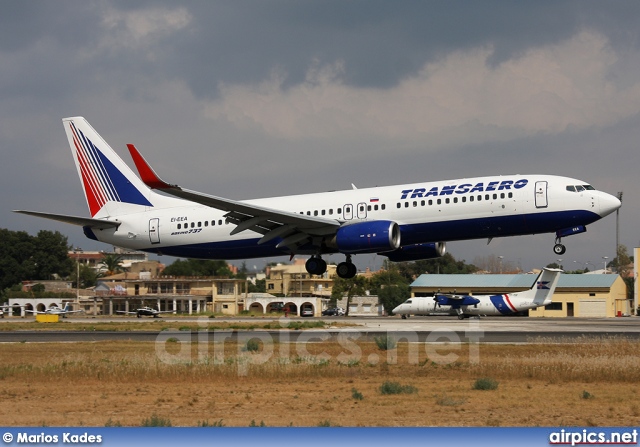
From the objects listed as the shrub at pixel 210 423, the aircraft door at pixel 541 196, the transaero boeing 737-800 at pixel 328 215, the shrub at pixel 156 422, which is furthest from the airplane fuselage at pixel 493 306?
the shrub at pixel 156 422

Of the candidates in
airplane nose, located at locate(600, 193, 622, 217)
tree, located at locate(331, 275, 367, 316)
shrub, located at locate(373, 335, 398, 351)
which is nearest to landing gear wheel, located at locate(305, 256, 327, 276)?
shrub, located at locate(373, 335, 398, 351)

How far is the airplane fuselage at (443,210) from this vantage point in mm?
41969

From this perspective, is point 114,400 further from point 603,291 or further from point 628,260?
point 628,260

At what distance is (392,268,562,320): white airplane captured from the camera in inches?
2840

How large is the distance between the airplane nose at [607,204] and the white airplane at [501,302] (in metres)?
28.2

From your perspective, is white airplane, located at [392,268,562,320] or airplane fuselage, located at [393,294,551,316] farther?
airplane fuselage, located at [393,294,551,316]

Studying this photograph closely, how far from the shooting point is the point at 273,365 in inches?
1115

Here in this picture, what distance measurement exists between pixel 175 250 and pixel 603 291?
71.3 m

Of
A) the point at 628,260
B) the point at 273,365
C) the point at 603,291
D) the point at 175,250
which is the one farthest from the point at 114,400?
the point at 628,260

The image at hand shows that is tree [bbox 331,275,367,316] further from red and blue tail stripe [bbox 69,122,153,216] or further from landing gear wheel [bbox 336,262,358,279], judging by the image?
landing gear wheel [bbox 336,262,358,279]

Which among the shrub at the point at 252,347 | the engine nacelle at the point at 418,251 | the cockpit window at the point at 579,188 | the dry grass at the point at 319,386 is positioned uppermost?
the cockpit window at the point at 579,188

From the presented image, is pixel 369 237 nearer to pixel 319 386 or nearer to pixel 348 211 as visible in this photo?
pixel 348 211

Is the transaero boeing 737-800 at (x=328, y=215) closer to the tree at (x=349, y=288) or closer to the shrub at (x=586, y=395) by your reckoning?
the shrub at (x=586, y=395)

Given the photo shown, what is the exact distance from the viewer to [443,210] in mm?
42969
